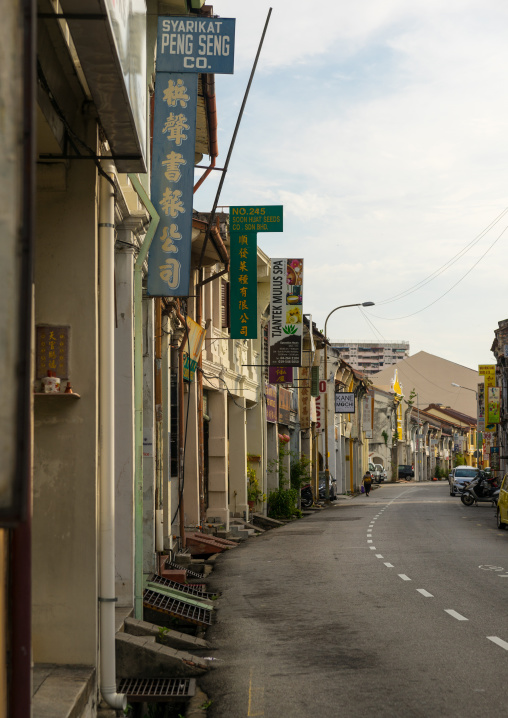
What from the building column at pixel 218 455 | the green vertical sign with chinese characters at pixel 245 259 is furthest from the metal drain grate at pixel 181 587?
the building column at pixel 218 455

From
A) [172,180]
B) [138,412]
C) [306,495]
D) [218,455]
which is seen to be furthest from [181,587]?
[306,495]

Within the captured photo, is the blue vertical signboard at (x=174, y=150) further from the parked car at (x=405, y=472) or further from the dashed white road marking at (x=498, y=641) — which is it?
the parked car at (x=405, y=472)

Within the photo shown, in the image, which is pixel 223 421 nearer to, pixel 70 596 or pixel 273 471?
pixel 273 471

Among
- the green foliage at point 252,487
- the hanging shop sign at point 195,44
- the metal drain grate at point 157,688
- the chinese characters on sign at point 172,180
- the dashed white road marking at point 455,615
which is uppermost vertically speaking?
the hanging shop sign at point 195,44

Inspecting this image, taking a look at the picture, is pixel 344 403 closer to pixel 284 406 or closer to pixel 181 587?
pixel 284 406

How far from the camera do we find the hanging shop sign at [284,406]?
126 feet

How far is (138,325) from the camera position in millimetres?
10438

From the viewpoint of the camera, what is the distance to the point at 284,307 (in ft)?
99.1

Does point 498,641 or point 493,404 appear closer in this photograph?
point 498,641

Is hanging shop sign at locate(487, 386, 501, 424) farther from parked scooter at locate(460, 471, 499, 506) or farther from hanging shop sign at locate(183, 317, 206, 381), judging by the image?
hanging shop sign at locate(183, 317, 206, 381)

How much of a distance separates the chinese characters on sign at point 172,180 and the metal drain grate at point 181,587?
4.05 m

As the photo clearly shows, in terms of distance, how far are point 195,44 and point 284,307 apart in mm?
19508

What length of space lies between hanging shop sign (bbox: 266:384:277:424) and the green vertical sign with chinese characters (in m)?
11.0

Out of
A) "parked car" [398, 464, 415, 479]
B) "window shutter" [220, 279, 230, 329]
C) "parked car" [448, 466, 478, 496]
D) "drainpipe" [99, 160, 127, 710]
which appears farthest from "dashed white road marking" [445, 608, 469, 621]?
"parked car" [398, 464, 415, 479]
